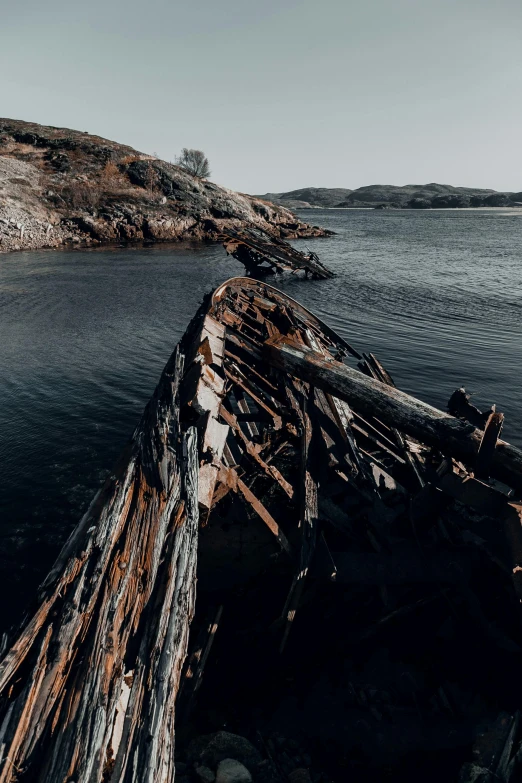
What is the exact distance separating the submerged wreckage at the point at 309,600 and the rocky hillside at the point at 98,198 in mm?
47087

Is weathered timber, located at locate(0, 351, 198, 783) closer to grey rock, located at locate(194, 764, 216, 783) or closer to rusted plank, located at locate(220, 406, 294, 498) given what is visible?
rusted plank, located at locate(220, 406, 294, 498)

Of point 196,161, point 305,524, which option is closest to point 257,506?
point 305,524

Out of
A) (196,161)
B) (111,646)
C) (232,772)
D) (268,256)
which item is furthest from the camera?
(196,161)

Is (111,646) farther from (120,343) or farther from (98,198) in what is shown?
(98,198)

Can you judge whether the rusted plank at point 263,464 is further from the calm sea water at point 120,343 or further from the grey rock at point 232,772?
the calm sea water at point 120,343

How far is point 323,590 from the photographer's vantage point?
18.7 ft

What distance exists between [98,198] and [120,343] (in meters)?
43.9

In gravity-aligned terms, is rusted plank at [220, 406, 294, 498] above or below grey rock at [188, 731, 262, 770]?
above

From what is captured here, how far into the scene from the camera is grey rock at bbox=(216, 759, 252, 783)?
4.46 metres

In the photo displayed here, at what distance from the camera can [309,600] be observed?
5.50m

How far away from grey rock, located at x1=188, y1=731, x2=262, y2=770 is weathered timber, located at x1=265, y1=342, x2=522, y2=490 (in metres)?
4.42

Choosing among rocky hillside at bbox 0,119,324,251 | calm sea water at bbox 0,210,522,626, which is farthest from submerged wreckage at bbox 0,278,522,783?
rocky hillside at bbox 0,119,324,251

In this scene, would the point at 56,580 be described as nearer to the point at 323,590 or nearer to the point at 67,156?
the point at 323,590

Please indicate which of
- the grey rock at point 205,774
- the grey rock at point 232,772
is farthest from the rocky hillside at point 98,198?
the grey rock at point 232,772
